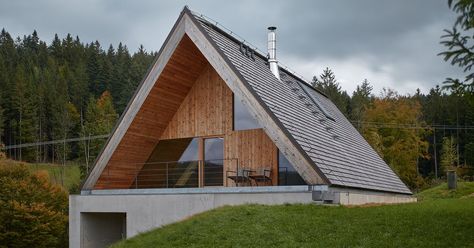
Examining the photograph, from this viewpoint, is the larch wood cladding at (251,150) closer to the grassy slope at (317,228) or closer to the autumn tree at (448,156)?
the grassy slope at (317,228)

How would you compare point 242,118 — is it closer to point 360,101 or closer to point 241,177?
point 241,177

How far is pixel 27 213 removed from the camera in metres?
25.7

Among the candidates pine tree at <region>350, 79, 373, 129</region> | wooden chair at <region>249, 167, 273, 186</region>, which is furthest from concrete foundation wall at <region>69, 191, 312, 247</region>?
pine tree at <region>350, 79, 373, 129</region>

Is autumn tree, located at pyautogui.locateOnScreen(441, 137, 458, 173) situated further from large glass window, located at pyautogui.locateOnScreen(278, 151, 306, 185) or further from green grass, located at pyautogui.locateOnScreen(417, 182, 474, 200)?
large glass window, located at pyautogui.locateOnScreen(278, 151, 306, 185)

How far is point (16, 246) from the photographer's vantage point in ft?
83.9

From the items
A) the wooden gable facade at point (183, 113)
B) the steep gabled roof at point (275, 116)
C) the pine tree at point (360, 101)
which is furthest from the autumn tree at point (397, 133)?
the wooden gable facade at point (183, 113)

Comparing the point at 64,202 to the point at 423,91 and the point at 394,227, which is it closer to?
the point at 394,227

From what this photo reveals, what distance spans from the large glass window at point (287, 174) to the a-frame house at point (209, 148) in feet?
0.09

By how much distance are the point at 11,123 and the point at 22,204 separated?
31.7m

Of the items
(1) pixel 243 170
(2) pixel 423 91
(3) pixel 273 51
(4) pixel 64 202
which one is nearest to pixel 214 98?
(1) pixel 243 170

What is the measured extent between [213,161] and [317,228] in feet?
20.0

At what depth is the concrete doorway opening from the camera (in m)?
15.0

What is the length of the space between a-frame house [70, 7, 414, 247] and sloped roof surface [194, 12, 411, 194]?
0.04m

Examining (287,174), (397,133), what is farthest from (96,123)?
(287,174)
